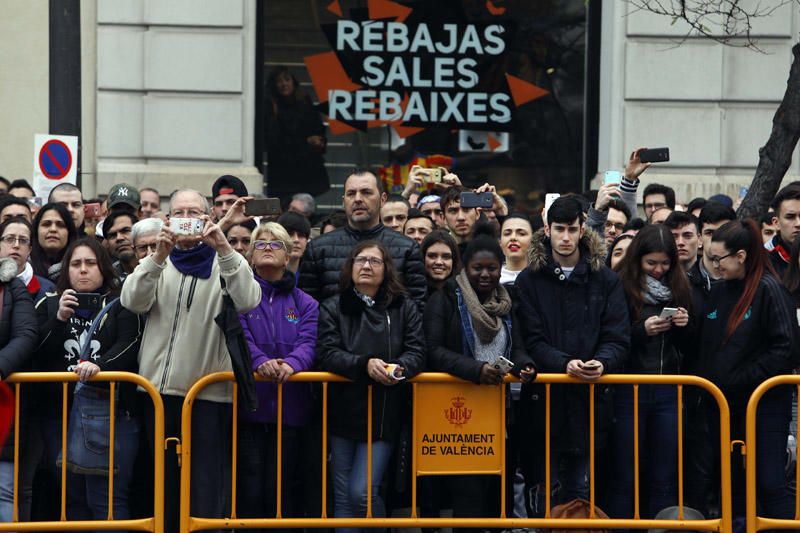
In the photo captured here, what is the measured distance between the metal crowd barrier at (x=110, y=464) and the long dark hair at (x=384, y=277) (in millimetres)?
1280

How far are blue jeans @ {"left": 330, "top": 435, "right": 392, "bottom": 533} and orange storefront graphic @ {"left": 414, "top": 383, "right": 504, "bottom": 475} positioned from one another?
0.24m

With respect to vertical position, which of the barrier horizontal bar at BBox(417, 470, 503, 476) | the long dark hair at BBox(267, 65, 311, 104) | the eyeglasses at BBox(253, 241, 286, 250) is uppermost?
the long dark hair at BBox(267, 65, 311, 104)

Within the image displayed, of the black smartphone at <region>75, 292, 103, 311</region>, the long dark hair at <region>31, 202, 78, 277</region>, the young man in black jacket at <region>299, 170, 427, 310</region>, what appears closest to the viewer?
the black smartphone at <region>75, 292, 103, 311</region>

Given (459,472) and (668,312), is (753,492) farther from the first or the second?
(459,472)

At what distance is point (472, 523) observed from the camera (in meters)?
8.26

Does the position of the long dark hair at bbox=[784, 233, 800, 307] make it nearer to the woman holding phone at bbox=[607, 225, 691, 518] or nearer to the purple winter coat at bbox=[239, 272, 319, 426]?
the woman holding phone at bbox=[607, 225, 691, 518]

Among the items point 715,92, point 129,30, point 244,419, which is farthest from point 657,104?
point 244,419

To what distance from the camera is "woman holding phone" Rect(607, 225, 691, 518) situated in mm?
8477

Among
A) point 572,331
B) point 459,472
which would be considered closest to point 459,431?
point 459,472

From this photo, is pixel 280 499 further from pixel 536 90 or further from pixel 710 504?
pixel 536 90

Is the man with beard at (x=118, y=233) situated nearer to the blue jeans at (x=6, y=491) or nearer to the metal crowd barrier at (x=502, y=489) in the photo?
the blue jeans at (x=6, y=491)

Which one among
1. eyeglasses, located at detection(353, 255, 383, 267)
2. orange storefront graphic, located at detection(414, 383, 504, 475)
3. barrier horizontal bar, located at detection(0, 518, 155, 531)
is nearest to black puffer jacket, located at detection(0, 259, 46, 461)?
barrier horizontal bar, located at detection(0, 518, 155, 531)

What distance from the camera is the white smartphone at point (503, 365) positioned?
8133mm

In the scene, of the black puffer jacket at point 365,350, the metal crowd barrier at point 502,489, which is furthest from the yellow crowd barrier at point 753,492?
the black puffer jacket at point 365,350
